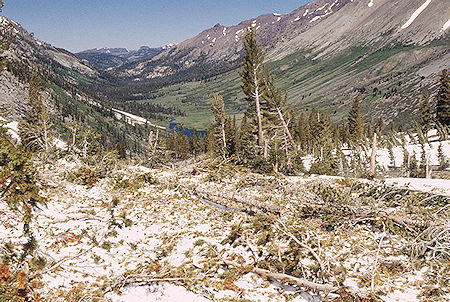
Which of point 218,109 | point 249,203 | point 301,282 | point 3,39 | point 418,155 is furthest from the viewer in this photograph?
point 218,109

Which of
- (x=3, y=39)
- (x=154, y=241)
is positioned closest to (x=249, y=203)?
(x=154, y=241)

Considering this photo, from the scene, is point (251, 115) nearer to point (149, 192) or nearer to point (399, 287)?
point (149, 192)

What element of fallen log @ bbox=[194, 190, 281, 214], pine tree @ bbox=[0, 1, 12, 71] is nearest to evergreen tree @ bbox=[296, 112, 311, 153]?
fallen log @ bbox=[194, 190, 281, 214]

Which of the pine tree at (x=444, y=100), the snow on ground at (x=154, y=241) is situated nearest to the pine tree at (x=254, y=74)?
the snow on ground at (x=154, y=241)

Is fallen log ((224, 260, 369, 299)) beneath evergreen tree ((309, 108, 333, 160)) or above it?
beneath

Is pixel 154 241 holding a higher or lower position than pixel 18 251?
lower

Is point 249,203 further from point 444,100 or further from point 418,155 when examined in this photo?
point 444,100

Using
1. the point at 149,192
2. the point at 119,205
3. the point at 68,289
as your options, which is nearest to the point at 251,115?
the point at 149,192

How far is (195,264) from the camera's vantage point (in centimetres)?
853

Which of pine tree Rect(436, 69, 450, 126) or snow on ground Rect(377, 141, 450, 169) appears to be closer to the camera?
snow on ground Rect(377, 141, 450, 169)

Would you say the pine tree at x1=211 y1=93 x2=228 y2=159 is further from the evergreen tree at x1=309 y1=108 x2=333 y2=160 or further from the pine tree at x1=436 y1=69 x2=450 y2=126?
the pine tree at x1=436 y1=69 x2=450 y2=126

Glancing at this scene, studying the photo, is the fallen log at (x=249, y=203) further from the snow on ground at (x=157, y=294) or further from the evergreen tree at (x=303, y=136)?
the evergreen tree at (x=303, y=136)

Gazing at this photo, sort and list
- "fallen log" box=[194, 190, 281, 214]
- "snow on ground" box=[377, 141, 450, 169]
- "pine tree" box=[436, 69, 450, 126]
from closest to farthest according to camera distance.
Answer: "fallen log" box=[194, 190, 281, 214] → "snow on ground" box=[377, 141, 450, 169] → "pine tree" box=[436, 69, 450, 126]

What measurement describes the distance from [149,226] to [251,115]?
2476 cm
